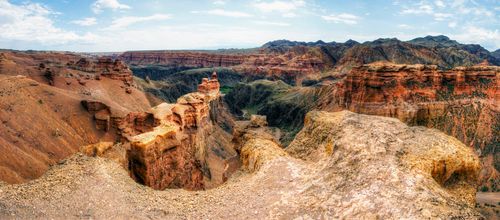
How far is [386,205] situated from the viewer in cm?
1362

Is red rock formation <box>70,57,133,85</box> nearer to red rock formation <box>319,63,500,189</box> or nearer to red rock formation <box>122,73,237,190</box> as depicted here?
red rock formation <box>122,73,237,190</box>

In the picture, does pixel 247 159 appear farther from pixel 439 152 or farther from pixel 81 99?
pixel 81 99

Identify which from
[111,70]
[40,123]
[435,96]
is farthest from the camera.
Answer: [111,70]

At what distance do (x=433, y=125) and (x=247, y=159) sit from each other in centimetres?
4707

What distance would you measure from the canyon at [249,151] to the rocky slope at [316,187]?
0.19ft

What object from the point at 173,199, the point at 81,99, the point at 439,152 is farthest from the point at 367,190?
the point at 81,99

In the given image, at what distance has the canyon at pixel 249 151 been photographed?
15.5 meters

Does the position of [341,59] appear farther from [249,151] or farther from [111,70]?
[249,151]

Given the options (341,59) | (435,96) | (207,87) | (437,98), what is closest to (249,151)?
(437,98)

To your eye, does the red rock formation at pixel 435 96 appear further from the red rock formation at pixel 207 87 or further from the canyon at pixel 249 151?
the red rock formation at pixel 207 87

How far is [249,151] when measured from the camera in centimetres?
2283

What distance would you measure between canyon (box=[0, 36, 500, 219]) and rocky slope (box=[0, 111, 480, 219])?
Answer: 6 centimetres

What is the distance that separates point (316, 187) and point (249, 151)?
7.20 m

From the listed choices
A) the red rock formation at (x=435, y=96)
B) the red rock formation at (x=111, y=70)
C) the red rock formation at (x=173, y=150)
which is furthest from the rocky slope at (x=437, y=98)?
the red rock formation at (x=111, y=70)
